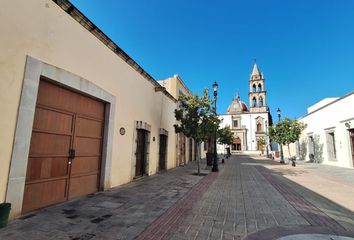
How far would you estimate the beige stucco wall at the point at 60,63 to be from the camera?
12.8 ft

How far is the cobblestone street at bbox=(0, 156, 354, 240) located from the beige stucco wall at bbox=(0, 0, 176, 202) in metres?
1.25

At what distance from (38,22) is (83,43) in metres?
1.41

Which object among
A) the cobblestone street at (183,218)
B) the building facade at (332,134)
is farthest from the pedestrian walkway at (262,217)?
the building facade at (332,134)

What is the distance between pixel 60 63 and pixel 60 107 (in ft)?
3.58

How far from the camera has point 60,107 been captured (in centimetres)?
526

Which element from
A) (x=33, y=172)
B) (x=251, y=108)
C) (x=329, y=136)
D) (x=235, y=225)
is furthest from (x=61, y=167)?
(x=251, y=108)

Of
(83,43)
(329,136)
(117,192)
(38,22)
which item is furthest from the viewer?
(329,136)

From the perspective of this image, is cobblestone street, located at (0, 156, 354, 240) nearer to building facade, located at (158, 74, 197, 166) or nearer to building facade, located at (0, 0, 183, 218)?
building facade, located at (0, 0, 183, 218)

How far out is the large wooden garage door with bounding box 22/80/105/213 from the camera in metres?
4.61

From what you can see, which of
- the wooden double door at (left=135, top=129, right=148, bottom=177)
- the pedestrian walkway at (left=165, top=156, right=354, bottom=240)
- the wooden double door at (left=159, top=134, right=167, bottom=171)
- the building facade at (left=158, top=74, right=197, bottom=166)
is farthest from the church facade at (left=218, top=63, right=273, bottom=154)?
the pedestrian walkway at (left=165, top=156, right=354, bottom=240)

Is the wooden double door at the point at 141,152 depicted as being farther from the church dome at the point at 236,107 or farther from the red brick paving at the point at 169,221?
the church dome at the point at 236,107

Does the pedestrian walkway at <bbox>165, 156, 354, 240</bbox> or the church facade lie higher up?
the church facade

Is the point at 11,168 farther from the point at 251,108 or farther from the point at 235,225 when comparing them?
the point at 251,108

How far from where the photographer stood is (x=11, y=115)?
13.1 feet
